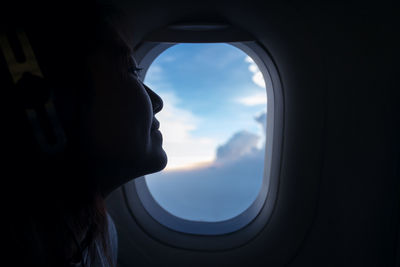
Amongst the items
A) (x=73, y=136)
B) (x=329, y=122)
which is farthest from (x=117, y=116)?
(x=329, y=122)

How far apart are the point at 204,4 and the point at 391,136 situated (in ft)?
3.17

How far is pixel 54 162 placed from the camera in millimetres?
540

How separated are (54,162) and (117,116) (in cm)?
19

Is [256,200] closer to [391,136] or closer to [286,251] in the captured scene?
[286,251]

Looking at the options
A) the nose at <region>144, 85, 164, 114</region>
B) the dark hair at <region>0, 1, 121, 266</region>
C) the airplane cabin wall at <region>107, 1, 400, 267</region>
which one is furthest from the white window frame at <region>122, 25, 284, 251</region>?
the dark hair at <region>0, 1, 121, 266</region>

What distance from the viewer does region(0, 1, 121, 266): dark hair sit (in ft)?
1.65

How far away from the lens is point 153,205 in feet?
4.40

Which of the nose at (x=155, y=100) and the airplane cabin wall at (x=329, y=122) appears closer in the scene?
the nose at (x=155, y=100)

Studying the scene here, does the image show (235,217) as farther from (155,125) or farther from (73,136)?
(73,136)

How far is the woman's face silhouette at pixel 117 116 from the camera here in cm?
62

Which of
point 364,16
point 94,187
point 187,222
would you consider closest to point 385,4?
point 364,16

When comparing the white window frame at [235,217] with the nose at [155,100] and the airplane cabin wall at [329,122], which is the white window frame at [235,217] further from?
the nose at [155,100]

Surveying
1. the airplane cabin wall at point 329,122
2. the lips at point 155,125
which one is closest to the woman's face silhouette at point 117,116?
the lips at point 155,125

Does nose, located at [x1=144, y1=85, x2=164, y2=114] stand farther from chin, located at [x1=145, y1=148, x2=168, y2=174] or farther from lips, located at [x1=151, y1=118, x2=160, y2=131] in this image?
chin, located at [x1=145, y1=148, x2=168, y2=174]
